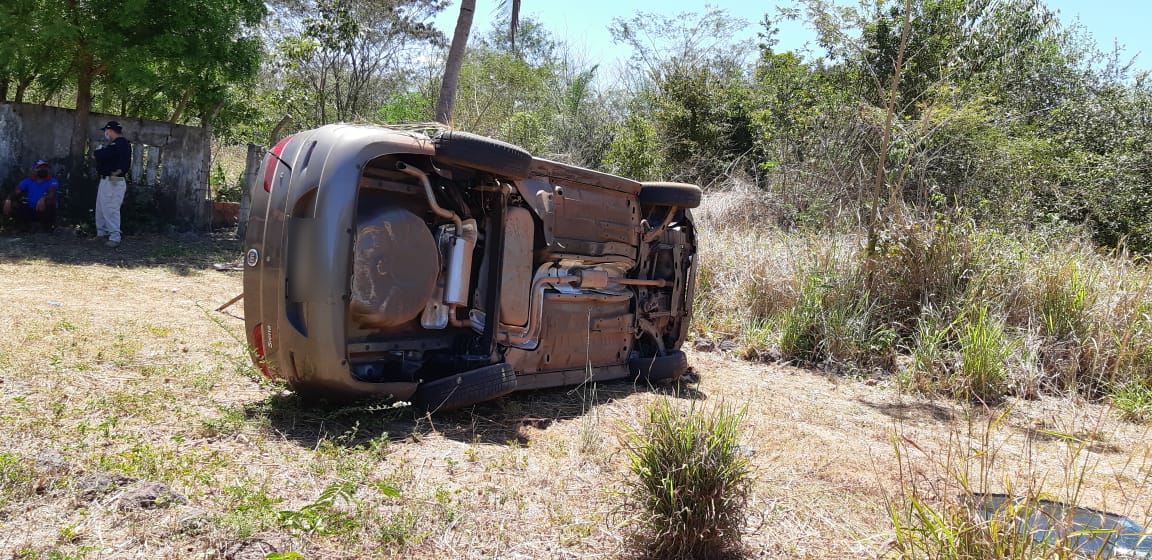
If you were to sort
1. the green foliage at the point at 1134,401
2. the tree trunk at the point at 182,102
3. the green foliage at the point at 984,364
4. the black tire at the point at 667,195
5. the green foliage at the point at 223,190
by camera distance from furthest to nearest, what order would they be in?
the green foliage at the point at 223,190 < the tree trunk at the point at 182,102 < the green foliage at the point at 984,364 < the green foliage at the point at 1134,401 < the black tire at the point at 667,195

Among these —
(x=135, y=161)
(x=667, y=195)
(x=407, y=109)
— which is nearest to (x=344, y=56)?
(x=407, y=109)

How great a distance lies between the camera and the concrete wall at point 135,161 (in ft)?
36.1

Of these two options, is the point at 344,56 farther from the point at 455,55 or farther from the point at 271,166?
the point at 271,166

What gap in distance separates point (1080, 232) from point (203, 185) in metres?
12.8

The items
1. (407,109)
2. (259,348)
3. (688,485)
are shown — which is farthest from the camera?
(407,109)

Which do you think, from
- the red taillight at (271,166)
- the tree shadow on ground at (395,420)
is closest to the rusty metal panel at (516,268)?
the tree shadow on ground at (395,420)

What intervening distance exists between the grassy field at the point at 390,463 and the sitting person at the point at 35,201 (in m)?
5.12

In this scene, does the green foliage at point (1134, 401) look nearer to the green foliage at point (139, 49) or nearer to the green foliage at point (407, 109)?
the green foliage at point (139, 49)

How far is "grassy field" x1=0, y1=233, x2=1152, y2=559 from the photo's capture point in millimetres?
2672

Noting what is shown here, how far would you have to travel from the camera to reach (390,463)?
3.45 meters

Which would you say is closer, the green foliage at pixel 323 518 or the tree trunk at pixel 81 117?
the green foliage at pixel 323 518

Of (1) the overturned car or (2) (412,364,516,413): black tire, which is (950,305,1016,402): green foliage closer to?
(1) the overturned car

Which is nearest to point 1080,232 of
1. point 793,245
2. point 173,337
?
point 793,245

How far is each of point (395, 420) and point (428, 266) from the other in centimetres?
81
